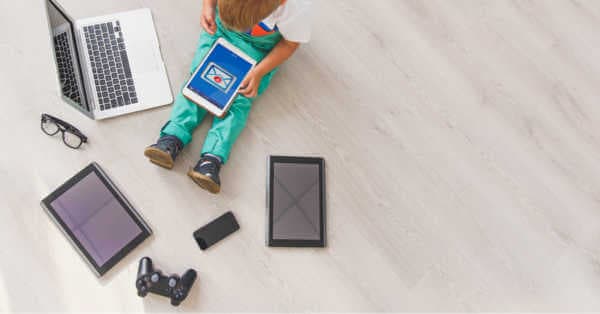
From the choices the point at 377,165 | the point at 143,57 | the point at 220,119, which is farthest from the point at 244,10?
the point at 377,165

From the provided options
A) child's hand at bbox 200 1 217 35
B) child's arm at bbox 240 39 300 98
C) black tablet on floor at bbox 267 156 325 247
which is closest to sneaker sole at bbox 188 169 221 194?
black tablet on floor at bbox 267 156 325 247

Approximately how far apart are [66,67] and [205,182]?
1.57 feet

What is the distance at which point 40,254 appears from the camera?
4.00 feet

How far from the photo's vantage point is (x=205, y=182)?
1.22 meters

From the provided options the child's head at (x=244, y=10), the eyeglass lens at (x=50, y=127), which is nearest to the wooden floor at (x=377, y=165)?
the eyeglass lens at (x=50, y=127)

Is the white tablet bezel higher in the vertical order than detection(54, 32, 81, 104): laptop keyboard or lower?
higher

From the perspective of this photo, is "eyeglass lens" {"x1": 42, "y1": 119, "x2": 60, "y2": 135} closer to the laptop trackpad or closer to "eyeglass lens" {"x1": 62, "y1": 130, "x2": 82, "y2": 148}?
"eyeglass lens" {"x1": 62, "y1": 130, "x2": 82, "y2": 148}

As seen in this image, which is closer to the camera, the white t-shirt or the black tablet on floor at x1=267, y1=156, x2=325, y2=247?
the white t-shirt

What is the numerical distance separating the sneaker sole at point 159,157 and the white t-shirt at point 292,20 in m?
0.45

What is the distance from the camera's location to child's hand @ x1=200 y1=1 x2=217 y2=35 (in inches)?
49.8

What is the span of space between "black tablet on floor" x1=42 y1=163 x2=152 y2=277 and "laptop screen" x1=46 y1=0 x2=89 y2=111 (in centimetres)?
23

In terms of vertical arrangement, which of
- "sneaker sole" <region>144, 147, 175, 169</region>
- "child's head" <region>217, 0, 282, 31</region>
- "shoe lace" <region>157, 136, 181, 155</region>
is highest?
"child's head" <region>217, 0, 282, 31</region>

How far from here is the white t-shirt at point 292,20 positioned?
42.1 inches

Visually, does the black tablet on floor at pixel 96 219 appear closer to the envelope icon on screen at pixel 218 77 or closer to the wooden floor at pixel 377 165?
the wooden floor at pixel 377 165
